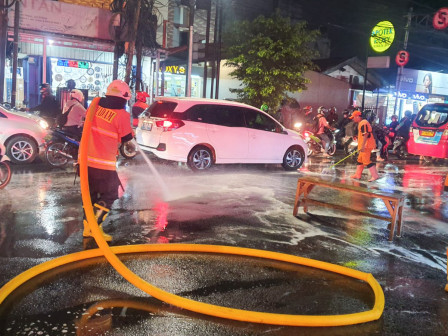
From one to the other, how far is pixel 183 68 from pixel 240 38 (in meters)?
6.58

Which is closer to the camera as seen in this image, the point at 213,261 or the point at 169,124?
the point at 213,261

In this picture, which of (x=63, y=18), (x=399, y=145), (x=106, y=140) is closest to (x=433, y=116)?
(x=399, y=145)

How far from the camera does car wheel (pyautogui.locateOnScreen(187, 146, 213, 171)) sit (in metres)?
11.3

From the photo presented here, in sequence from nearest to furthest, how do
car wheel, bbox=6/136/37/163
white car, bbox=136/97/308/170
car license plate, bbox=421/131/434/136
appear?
1. car wheel, bbox=6/136/37/163
2. white car, bbox=136/97/308/170
3. car license plate, bbox=421/131/434/136

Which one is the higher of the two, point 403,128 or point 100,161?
point 403,128

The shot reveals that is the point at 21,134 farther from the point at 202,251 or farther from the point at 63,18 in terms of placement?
the point at 63,18

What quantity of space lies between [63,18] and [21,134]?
351 inches

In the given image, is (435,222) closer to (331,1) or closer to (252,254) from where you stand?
(252,254)

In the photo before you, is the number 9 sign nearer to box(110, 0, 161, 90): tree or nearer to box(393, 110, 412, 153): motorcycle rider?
box(393, 110, 412, 153): motorcycle rider

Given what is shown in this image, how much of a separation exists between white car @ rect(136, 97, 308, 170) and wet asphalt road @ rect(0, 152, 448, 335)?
1.39m

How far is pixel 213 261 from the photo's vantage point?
5152mm

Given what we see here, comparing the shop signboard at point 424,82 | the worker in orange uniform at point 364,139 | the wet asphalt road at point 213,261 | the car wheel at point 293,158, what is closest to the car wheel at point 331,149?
the car wheel at point 293,158

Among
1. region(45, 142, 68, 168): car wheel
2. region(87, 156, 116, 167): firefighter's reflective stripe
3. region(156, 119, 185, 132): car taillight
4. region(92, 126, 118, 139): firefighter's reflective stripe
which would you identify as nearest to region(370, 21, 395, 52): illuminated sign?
region(156, 119, 185, 132): car taillight

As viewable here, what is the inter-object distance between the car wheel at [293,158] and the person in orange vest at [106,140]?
8.08m
